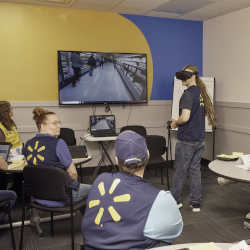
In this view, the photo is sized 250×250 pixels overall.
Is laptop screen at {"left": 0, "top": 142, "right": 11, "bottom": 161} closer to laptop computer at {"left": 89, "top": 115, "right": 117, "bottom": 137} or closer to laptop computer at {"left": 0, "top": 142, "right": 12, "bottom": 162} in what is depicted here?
laptop computer at {"left": 0, "top": 142, "right": 12, "bottom": 162}

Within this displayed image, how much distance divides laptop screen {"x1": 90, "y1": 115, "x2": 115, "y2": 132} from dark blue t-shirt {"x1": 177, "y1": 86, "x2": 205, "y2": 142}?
1798 mm

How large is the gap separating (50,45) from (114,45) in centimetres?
108

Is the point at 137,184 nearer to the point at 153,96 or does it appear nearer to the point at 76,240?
the point at 76,240

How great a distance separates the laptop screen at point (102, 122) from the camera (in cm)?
499

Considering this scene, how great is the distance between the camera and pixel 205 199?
4031 mm

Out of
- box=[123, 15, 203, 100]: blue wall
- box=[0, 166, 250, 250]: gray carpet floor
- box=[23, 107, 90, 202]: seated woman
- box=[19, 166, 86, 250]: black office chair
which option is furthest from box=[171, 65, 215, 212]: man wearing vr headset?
box=[123, 15, 203, 100]: blue wall

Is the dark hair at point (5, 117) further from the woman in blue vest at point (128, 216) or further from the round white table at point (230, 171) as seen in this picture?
the woman in blue vest at point (128, 216)

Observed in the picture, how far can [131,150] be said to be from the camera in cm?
153

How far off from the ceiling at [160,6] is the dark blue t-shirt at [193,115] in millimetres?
1850

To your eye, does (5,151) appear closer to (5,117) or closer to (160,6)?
(5,117)

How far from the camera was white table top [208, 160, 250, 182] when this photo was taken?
2.43m

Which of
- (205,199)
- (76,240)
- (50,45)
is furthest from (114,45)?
(76,240)

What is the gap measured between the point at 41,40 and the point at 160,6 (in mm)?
1957

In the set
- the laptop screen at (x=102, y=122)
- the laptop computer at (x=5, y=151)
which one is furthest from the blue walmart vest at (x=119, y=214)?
the laptop screen at (x=102, y=122)
